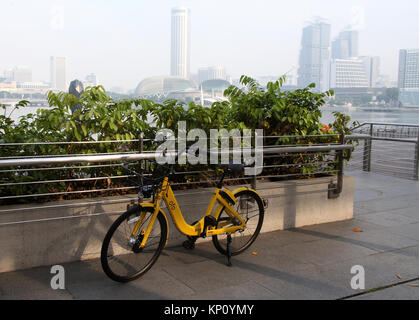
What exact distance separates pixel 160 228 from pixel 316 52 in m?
35.4

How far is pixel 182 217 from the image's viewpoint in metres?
4.30

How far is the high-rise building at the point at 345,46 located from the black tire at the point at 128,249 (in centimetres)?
5544

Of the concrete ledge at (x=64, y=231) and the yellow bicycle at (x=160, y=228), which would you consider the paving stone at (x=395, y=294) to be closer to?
the yellow bicycle at (x=160, y=228)

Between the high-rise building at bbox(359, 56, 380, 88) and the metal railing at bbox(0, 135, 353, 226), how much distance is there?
40447 millimetres

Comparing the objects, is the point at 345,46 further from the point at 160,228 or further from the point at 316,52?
the point at 160,228

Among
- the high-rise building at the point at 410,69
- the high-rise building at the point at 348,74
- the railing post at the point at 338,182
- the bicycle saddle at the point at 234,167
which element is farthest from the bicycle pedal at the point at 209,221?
the high-rise building at the point at 410,69

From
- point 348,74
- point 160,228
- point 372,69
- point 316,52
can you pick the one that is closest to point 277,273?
point 160,228

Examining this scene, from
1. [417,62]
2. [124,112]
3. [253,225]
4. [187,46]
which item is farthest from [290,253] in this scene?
[417,62]

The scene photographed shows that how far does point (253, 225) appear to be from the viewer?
496 centimetres

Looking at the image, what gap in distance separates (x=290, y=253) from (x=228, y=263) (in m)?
0.82

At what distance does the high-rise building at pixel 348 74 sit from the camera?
4069cm

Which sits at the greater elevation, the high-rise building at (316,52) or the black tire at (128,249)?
the high-rise building at (316,52)

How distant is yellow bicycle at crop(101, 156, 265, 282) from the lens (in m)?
3.81
